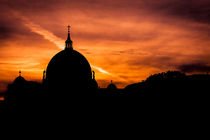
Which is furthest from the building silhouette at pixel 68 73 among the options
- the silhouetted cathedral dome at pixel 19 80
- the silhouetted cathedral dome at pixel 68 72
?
the silhouetted cathedral dome at pixel 19 80

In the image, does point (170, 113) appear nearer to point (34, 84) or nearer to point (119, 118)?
point (119, 118)

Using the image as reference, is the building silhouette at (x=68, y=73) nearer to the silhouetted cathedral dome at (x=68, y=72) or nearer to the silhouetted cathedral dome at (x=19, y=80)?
the silhouetted cathedral dome at (x=68, y=72)

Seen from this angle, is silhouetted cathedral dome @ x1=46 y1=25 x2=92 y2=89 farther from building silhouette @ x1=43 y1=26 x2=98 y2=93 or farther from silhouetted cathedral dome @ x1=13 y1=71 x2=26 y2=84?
silhouetted cathedral dome @ x1=13 y1=71 x2=26 y2=84

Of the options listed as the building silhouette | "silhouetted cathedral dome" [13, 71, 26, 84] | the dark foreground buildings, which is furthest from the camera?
"silhouetted cathedral dome" [13, 71, 26, 84]

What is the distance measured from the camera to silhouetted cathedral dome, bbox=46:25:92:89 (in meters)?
57.2

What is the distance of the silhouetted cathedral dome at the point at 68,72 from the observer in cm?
5719

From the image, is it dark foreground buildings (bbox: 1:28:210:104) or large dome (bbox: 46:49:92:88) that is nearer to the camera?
dark foreground buildings (bbox: 1:28:210:104)

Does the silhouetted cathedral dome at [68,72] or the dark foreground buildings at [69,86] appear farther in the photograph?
the silhouetted cathedral dome at [68,72]

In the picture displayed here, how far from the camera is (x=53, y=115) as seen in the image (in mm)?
48000

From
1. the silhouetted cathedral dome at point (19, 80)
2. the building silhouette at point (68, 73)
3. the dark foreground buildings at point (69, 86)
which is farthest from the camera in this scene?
the silhouetted cathedral dome at point (19, 80)

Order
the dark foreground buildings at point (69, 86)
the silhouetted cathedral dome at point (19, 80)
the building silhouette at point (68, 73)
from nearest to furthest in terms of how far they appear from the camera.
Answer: the dark foreground buildings at point (69, 86) → the building silhouette at point (68, 73) → the silhouetted cathedral dome at point (19, 80)

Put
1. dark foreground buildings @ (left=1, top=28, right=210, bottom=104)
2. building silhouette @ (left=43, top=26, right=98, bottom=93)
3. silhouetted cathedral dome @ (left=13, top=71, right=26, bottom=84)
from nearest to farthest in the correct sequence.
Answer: dark foreground buildings @ (left=1, top=28, right=210, bottom=104) → building silhouette @ (left=43, top=26, right=98, bottom=93) → silhouetted cathedral dome @ (left=13, top=71, right=26, bottom=84)

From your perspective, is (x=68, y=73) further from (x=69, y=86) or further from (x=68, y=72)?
(x=69, y=86)

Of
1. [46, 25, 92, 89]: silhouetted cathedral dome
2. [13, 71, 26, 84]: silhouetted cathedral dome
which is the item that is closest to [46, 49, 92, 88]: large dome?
[46, 25, 92, 89]: silhouetted cathedral dome
